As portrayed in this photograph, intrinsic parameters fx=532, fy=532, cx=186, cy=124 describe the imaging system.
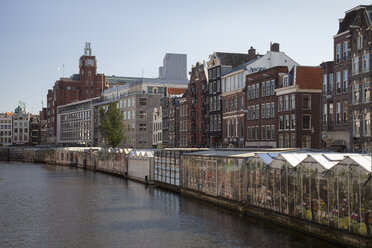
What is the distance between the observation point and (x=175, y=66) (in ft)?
541

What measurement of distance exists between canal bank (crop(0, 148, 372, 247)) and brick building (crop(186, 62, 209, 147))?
37.9m

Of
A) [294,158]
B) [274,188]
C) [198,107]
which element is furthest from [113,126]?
[294,158]

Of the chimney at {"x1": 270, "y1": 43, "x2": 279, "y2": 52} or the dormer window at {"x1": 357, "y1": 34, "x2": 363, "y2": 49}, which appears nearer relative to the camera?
the dormer window at {"x1": 357, "y1": 34, "x2": 363, "y2": 49}

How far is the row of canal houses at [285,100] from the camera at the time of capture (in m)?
59.2

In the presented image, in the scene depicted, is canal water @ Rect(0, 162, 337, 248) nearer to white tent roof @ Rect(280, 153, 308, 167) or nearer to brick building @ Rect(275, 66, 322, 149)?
white tent roof @ Rect(280, 153, 308, 167)

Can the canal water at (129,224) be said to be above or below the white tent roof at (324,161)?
below

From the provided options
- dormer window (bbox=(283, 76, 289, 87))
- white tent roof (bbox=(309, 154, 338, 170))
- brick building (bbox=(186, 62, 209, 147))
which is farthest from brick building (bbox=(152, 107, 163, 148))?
white tent roof (bbox=(309, 154, 338, 170))

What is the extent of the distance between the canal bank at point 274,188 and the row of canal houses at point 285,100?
17.9m

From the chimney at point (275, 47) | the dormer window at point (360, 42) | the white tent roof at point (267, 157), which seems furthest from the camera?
the chimney at point (275, 47)

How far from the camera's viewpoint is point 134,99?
155m

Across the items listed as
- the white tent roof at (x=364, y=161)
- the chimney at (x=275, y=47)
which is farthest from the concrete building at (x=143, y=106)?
the white tent roof at (x=364, y=161)

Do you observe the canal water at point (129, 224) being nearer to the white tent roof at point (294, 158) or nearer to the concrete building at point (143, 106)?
the white tent roof at point (294, 158)

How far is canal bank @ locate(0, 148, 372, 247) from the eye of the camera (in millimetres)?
28891

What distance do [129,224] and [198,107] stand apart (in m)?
69.5
